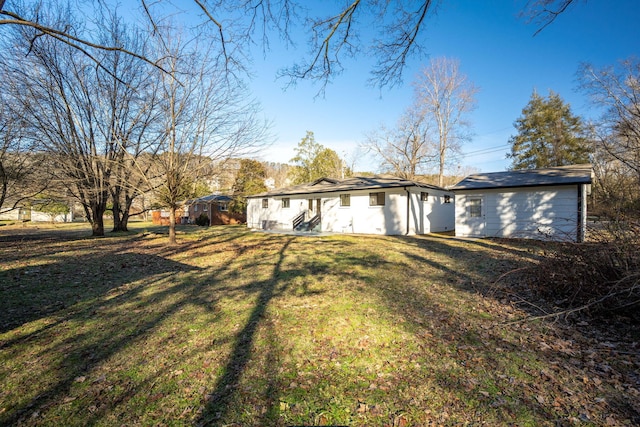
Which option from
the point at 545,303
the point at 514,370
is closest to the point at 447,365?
the point at 514,370

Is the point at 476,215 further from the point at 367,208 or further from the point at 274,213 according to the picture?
the point at 274,213

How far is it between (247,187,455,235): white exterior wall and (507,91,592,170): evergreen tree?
16.8 metres

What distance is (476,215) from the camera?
1514 cm

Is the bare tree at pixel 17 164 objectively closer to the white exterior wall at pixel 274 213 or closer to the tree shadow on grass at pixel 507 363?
the white exterior wall at pixel 274 213

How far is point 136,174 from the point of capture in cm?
1419

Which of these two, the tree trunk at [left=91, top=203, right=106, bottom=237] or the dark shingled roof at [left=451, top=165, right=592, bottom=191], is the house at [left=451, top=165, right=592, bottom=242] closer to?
the dark shingled roof at [left=451, top=165, right=592, bottom=191]

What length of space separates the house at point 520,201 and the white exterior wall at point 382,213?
2.51 metres

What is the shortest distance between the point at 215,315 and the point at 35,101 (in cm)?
1511

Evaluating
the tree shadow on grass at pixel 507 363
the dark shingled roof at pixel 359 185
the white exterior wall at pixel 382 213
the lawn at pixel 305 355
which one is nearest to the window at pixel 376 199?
the white exterior wall at pixel 382 213

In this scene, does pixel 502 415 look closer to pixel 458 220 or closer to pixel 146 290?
pixel 146 290

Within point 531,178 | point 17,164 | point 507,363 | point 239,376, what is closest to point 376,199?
point 531,178

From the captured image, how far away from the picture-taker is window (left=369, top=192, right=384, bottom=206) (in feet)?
56.8

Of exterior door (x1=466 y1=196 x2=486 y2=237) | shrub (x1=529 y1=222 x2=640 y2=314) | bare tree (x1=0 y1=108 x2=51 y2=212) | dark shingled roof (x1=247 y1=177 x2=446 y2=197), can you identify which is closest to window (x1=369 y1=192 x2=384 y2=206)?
dark shingled roof (x1=247 y1=177 x2=446 y2=197)

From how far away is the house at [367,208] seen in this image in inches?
664
